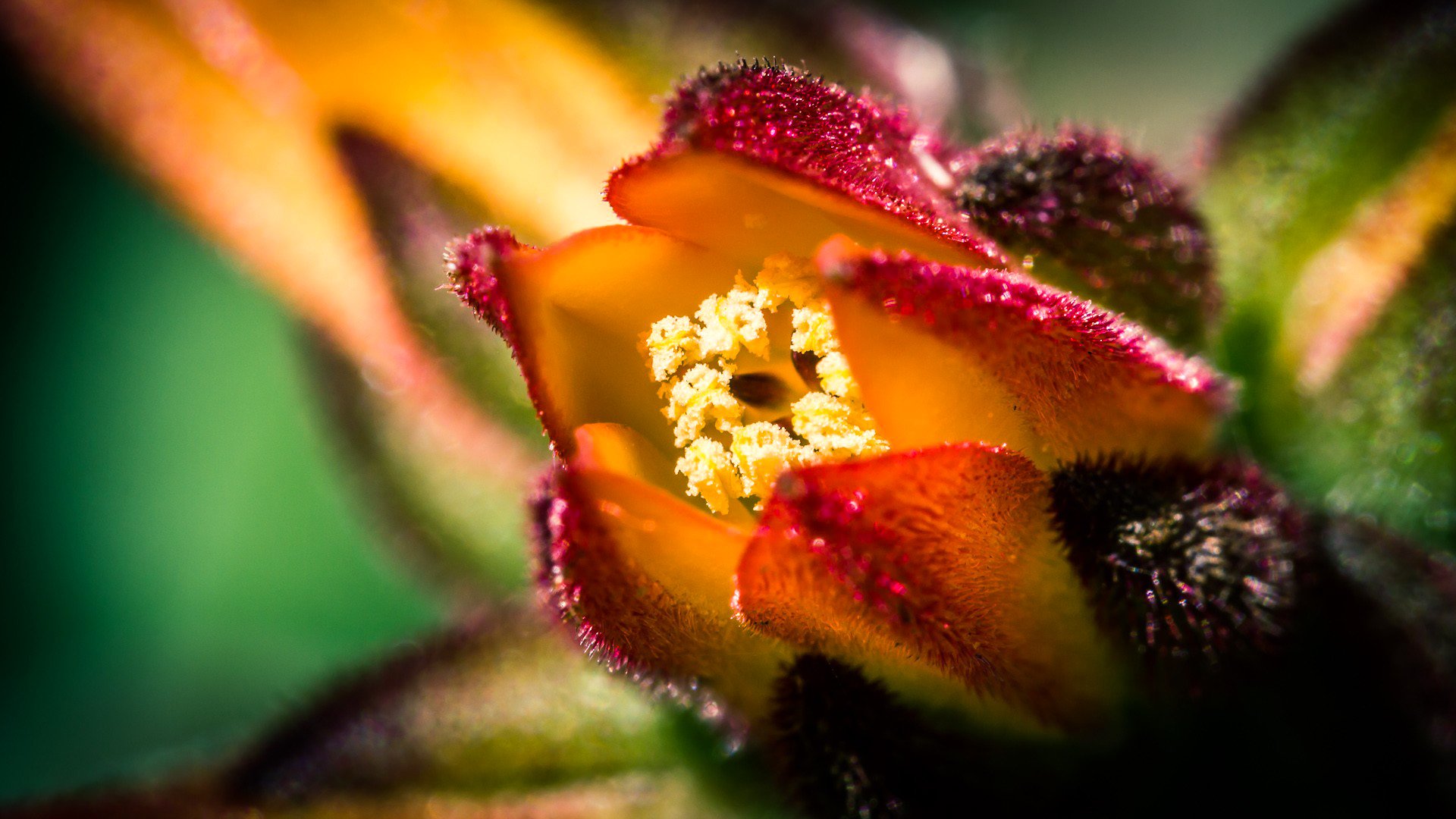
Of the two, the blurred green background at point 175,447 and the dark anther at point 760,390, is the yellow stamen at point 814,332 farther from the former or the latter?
the blurred green background at point 175,447

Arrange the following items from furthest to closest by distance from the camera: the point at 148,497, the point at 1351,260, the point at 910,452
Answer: the point at 148,497 < the point at 1351,260 < the point at 910,452

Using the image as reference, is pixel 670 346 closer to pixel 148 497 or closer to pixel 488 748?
pixel 488 748

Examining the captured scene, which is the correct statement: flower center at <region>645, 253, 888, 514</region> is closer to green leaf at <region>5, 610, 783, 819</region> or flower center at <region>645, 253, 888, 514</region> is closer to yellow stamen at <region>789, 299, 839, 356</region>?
yellow stamen at <region>789, 299, 839, 356</region>

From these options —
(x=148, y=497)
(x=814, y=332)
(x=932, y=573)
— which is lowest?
(x=932, y=573)

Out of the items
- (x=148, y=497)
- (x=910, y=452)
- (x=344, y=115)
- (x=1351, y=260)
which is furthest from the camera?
(x=148, y=497)

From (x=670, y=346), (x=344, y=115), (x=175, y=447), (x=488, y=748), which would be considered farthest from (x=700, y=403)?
(x=175, y=447)

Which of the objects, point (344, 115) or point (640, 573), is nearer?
point (640, 573)

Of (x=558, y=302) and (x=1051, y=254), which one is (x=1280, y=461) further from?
(x=558, y=302)

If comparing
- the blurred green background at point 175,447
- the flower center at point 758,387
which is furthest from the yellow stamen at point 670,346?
the blurred green background at point 175,447
